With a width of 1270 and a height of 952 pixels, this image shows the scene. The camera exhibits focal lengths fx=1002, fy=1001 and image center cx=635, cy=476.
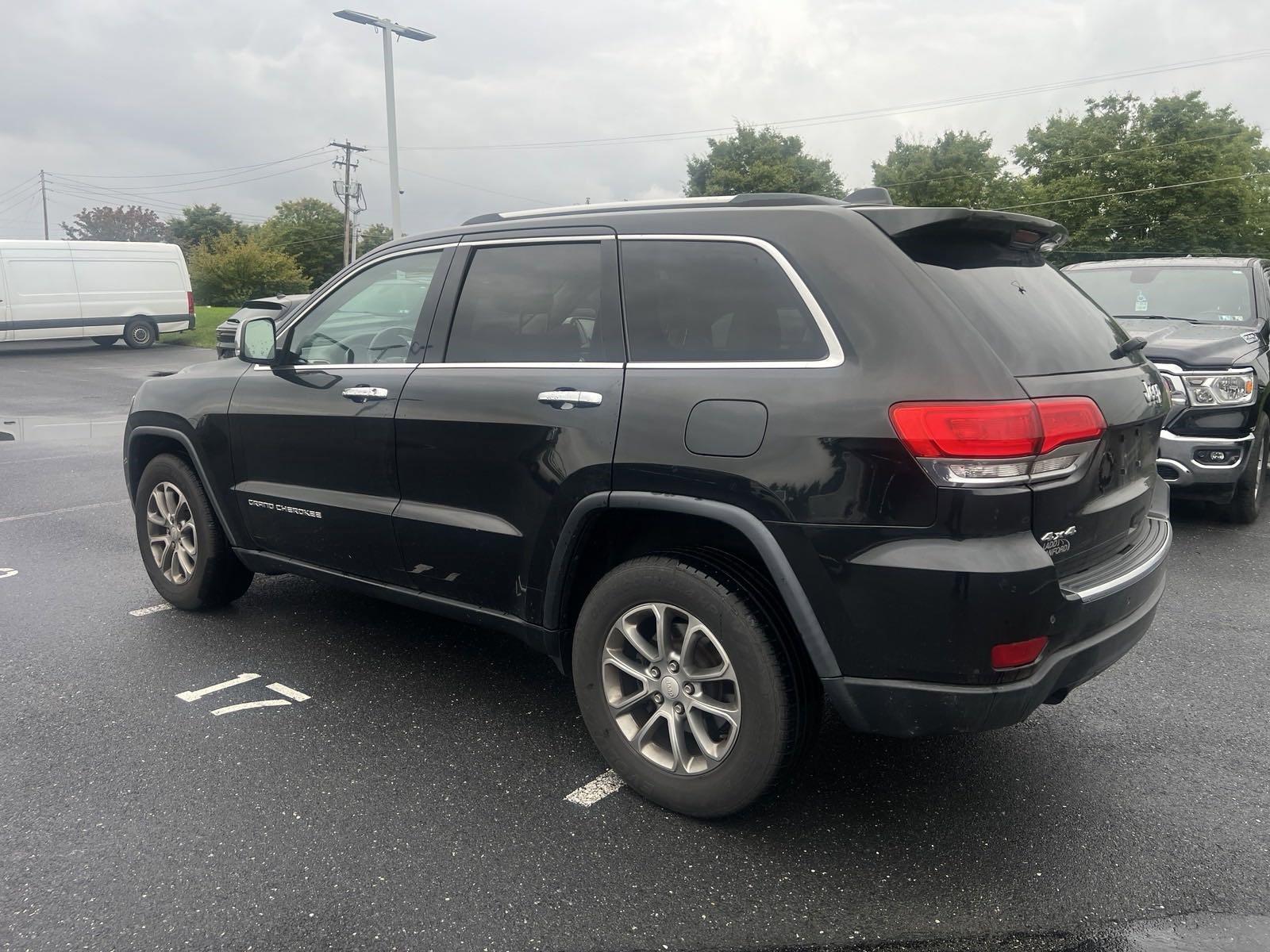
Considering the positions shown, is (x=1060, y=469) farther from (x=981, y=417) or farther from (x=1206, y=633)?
(x=1206, y=633)

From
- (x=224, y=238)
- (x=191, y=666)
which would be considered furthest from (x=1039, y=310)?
(x=224, y=238)

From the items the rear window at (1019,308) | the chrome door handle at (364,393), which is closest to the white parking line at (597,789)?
the chrome door handle at (364,393)

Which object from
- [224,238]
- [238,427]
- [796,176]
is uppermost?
[796,176]

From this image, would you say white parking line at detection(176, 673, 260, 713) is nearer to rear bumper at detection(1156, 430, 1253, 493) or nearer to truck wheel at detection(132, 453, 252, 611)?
truck wheel at detection(132, 453, 252, 611)

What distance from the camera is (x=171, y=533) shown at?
482 cm

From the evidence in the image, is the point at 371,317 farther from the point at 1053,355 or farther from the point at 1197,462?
the point at 1197,462

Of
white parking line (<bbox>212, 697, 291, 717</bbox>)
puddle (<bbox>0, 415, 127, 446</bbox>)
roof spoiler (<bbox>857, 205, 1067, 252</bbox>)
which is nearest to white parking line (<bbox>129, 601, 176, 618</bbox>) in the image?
white parking line (<bbox>212, 697, 291, 717</bbox>)

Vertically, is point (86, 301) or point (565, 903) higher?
point (86, 301)

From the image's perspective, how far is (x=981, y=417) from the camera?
8.15ft

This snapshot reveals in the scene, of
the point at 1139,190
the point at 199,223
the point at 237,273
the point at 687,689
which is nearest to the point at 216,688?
the point at 687,689

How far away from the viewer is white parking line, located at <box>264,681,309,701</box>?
391cm

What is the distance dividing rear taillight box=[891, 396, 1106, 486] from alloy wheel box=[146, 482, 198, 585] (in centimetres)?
350

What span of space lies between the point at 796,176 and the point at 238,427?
74599 millimetres

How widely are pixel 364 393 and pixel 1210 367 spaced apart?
16.9ft
